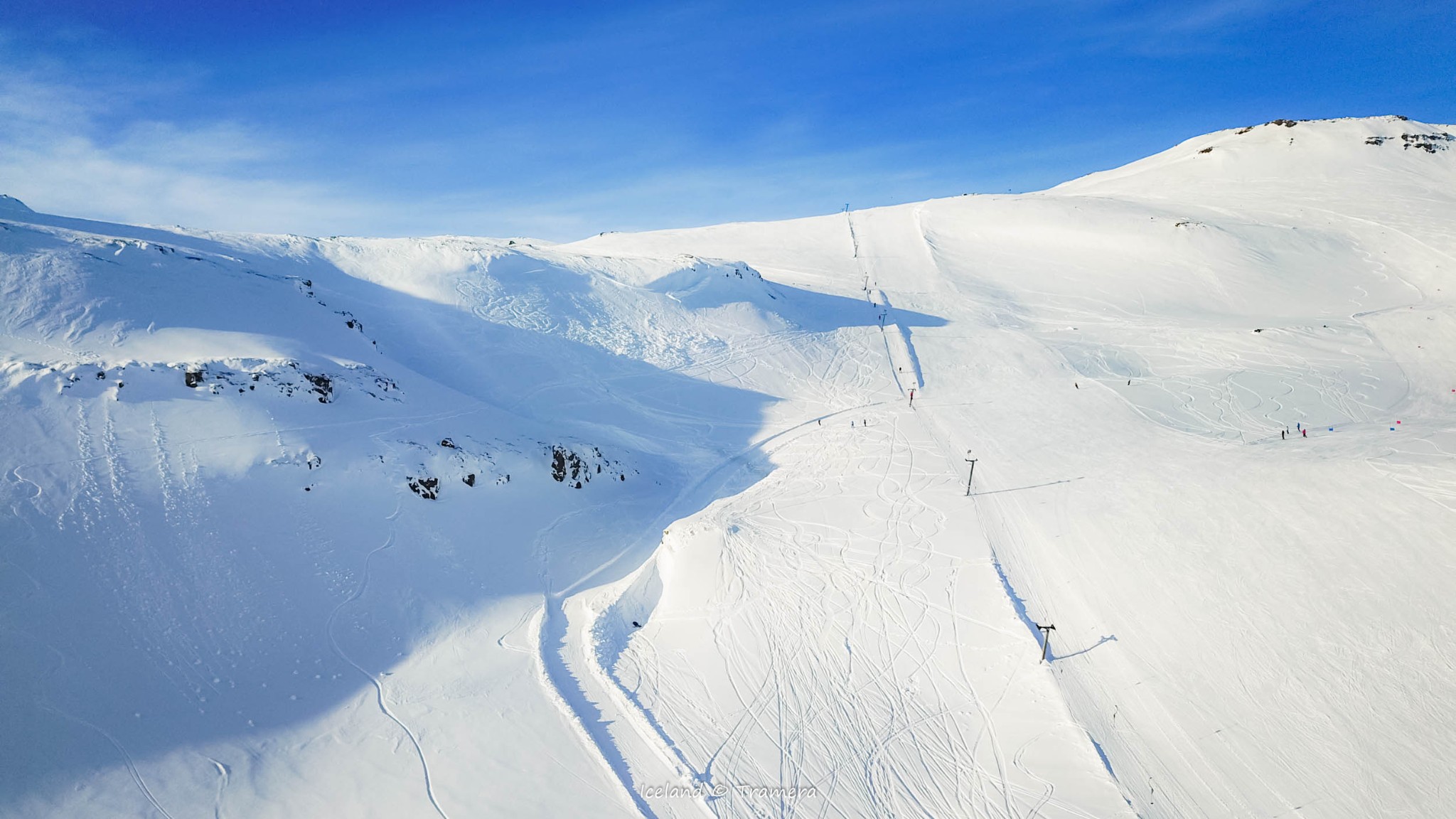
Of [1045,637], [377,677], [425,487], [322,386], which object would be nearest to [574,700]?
[377,677]

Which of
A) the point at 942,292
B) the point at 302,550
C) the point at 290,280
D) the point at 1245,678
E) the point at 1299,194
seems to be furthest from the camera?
the point at 1299,194

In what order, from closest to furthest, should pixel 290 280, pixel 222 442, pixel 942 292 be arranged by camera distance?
pixel 222 442 → pixel 290 280 → pixel 942 292

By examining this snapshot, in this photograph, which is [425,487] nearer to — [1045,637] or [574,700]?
[574,700]

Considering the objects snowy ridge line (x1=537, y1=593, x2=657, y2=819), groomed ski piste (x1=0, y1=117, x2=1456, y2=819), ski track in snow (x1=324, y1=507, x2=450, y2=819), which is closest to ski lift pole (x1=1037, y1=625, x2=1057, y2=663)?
groomed ski piste (x1=0, y1=117, x2=1456, y2=819)

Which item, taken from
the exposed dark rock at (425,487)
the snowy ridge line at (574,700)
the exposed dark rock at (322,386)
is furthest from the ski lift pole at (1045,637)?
the exposed dark rock at (322,386)

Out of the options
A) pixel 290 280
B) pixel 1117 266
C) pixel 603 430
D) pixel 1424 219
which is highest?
pixel 1424 219

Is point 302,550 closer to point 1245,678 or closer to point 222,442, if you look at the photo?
point 222,442

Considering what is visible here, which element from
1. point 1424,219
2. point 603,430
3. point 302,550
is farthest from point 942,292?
point 302,550

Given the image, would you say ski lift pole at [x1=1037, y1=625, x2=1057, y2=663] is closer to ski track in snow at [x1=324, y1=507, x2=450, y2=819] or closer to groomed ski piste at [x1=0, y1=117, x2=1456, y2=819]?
groomed ski piste at [x1=0, y1=117, x2=1456, y2=819]
